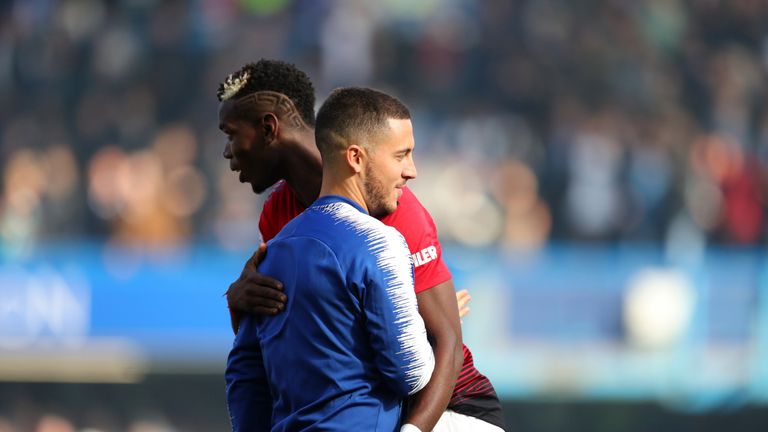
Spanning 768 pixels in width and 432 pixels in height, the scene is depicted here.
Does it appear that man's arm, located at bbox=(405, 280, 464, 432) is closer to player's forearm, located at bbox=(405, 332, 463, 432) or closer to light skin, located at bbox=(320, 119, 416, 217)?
player's forearm, located at bbox=(405, 332, 463, 432)

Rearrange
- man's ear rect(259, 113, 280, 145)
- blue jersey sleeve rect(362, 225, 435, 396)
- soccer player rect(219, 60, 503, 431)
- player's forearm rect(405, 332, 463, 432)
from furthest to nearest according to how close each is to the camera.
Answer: man's ear rect(259, 113, 280, 145) → soccer player rect(219, 60, 503, 431) → player's forearm rect(405, 332, 463, 432) → blue jersey sleeve rect(362, 225, 435, 396)

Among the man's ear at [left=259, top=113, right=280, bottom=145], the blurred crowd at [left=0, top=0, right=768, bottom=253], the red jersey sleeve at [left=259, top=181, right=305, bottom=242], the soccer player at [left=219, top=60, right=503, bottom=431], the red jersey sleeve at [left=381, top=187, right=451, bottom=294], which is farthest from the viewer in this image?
the blurred crowd at [left=0, top=0, right=768, bottom=253]

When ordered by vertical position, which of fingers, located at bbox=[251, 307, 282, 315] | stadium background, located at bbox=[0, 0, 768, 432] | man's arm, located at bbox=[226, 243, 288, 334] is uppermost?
stadium background, located at bbox=[0, 0, 768, 432]

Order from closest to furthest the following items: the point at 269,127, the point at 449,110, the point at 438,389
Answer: the point at 438,389
the point at 269,127
the point at 449,110

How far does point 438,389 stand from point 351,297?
339 millimetres

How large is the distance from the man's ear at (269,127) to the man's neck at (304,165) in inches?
1.9

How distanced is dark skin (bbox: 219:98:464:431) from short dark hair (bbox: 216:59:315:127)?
2.3 inches

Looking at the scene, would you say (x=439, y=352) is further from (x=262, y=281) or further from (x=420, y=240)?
(x=262, y=281)

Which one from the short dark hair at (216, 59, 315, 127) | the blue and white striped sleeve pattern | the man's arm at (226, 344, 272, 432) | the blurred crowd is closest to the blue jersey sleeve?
the blue and white striped sleeve pattern

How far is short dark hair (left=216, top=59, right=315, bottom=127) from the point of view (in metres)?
3.53

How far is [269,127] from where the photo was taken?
11.4ft

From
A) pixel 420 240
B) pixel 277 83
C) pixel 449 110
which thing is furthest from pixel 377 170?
pixel 449 110

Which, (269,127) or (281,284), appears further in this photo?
(269,127)

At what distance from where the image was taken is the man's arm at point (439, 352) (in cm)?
297
